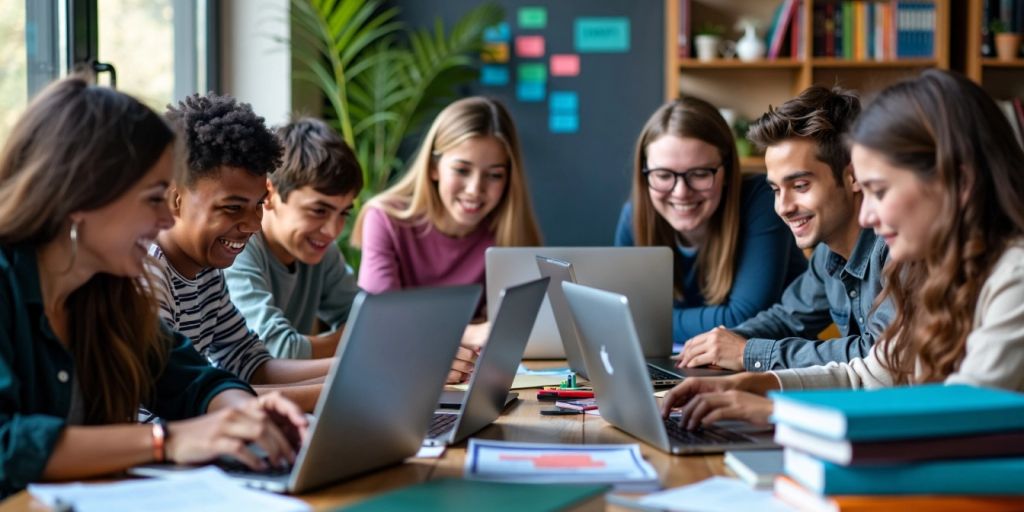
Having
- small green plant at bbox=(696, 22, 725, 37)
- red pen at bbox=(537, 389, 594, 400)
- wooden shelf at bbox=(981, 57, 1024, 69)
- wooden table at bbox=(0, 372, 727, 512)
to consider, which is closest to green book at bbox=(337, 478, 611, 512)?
wooden table at bbox=(0, 372, 727, 512)

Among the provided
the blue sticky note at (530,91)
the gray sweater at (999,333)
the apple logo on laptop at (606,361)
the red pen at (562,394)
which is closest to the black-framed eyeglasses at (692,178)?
the red pen at (562,394)

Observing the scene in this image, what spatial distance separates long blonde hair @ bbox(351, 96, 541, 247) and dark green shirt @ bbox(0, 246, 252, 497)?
1745 mm

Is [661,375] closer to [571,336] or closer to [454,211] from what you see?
[571,336]

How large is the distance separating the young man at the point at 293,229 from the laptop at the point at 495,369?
2.62 feet

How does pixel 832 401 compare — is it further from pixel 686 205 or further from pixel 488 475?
pixel 686 205

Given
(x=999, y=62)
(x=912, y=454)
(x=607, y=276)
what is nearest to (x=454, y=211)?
(x=607, y=276)

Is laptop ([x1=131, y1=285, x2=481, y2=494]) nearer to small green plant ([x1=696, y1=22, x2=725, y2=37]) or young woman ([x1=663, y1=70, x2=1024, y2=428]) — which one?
young woman ([x1=663, y1=70, x2=1024, y2=428])

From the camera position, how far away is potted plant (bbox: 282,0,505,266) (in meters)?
3.93

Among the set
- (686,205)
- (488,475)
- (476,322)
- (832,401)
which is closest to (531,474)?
(488,475)

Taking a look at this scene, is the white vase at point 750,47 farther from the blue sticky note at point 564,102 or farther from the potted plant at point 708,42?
the blue sticky note at point 564,102

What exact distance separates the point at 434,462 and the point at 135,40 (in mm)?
2278

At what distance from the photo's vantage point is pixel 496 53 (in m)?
4.40

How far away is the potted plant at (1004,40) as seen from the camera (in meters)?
4.19

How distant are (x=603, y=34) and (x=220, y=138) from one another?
9.32 ft
